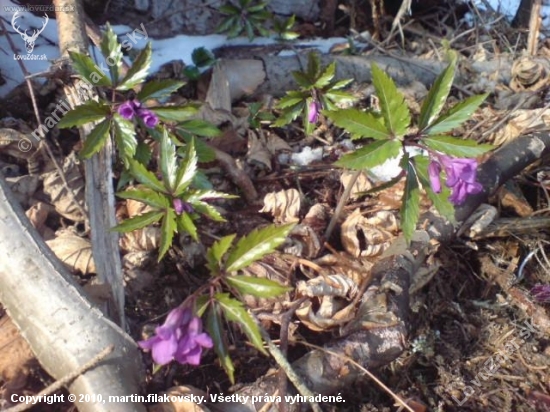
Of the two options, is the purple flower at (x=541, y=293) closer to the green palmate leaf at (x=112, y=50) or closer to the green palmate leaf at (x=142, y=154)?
the green palmate leaf at (x=142, y=154)

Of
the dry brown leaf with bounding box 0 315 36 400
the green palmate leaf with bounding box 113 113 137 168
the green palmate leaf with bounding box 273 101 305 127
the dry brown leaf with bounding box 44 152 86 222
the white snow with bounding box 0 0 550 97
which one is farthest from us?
the white snow with bounding box 0 0 550 97

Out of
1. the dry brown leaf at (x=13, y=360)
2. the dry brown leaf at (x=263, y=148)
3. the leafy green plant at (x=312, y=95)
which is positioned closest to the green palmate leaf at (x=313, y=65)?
the leafy green plant at (x=312, y=95)

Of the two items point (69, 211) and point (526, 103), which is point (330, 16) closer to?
point (526, 103)

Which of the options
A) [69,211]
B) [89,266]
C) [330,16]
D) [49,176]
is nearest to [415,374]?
[89,266]

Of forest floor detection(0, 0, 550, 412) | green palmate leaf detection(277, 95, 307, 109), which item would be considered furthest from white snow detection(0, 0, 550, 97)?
green palmate leaf detection(277, 95, 307, 109)

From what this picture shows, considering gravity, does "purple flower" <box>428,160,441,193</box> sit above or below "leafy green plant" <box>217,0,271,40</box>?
below

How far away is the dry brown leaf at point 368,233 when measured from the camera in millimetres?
2139

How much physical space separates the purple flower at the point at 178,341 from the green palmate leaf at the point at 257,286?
16cm

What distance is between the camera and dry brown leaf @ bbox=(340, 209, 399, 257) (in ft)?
7.02

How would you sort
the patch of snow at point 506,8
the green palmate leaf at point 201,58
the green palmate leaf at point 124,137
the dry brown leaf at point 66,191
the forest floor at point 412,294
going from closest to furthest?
the forest floor at point 412,294, the green palmate leaf at point 124,137, the dry brown leaf at point 66,191, the green palmate leaf at point 201,58, the patch of snow at point 506,8

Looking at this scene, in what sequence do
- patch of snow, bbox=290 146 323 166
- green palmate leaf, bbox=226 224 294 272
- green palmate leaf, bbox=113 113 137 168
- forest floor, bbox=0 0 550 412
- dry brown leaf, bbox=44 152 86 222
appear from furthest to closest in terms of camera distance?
patch of snow, bbox=290 146 323 166, dry brown leaf, bbox=44 152 86 222, green palmate leaf, bbox=113 113 137 168, forest floor, bbox=0 0 550 412, green palmate leaf, bbox=226 224 294 272

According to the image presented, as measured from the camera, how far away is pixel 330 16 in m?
3.54

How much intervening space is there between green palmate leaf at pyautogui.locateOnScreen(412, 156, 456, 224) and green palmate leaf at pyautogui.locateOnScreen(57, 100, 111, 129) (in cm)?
110

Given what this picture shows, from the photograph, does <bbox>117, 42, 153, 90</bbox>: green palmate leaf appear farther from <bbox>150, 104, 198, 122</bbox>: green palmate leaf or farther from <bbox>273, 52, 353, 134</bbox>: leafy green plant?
<bbox>273, 52, 353, 134</bbox>: leafy green plant
